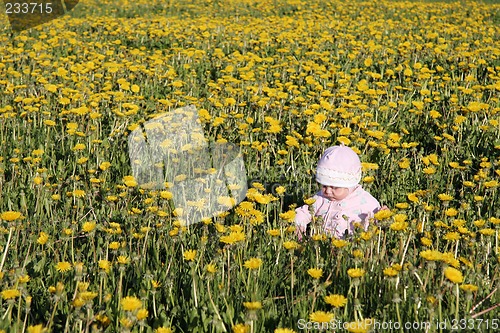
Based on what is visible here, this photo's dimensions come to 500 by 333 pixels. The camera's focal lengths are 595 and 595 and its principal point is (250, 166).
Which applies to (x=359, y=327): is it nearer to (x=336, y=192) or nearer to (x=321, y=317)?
(x=321, y=317)

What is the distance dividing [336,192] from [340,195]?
0.09ft

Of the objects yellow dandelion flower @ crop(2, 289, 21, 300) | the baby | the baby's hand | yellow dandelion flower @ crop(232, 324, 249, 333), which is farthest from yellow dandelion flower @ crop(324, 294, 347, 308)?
the baby

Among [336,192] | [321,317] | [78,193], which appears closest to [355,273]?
[321,317]

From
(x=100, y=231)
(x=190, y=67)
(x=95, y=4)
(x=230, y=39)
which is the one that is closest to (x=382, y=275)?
(x=100, y=231)

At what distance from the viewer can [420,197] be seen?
320cm

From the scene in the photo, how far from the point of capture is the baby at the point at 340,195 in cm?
323

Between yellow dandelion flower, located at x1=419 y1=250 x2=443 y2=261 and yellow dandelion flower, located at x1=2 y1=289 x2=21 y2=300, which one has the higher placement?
yellow dandelion flower, located at x1=419 y1=250 x2=443 y2=261

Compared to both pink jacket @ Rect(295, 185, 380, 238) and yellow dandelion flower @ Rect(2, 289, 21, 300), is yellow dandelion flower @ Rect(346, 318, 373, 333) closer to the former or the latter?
yellow dandelion flower @ Rect(2, 289, 21, 300)

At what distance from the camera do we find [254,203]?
303 cm

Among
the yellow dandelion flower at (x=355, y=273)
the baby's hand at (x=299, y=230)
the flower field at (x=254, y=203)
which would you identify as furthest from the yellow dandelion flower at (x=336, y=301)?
the baby's hand at (x=299, y=230)

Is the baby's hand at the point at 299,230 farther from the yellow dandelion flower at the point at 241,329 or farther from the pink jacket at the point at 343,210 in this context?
the yellow dandelion flower at the point at 241,329

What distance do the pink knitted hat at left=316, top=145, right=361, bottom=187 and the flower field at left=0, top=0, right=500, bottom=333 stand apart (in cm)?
29

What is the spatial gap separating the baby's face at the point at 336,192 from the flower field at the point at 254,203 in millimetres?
257

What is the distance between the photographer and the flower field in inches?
82.9
